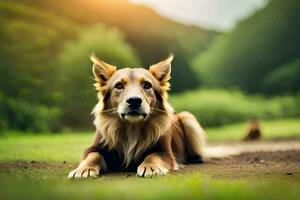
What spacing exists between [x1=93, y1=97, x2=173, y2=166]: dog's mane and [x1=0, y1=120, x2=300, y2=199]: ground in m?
0.40

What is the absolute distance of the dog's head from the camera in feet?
22.3

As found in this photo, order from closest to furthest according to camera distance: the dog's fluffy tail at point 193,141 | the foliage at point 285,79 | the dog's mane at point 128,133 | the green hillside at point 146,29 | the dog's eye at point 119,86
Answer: the dog's eye at point 119,86 < the dog's mane at point 128,133 < the dog's fluffy tail at point 193,141 < the green hillside at point 146,29 < the foliage at point 285,79

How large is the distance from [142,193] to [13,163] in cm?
333

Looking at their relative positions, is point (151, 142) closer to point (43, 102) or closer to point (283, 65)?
point (43, 102)

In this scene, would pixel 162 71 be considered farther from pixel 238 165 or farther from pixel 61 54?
pixel 61 54

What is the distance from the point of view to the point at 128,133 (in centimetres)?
723

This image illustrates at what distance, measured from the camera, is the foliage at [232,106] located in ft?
64.6

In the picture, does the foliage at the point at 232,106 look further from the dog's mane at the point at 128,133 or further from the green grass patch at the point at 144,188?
the green grass patch at the point at 144,188

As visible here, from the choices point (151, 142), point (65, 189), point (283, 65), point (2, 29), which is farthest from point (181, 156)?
point (283, 65)

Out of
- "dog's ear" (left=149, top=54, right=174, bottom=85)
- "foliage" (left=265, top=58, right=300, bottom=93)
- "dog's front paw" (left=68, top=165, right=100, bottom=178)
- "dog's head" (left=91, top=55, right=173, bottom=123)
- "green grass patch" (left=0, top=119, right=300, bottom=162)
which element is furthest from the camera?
"foliage" (left=265, top=58, right=300, bottom=93)

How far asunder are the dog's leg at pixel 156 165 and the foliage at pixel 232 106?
1191 cm

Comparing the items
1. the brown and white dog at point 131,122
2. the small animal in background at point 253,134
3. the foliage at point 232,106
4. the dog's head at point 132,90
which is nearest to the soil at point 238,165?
the brown and white dog at point 131,122

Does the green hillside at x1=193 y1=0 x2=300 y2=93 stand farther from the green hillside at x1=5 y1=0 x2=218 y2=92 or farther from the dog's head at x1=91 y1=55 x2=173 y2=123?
the dog's head at x1=91 y1=55 x2=173 y2=123

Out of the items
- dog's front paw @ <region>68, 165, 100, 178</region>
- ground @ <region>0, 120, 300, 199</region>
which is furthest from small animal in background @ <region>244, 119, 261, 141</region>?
dog's front paw @ <region>68, 165, 100, 178</region>
